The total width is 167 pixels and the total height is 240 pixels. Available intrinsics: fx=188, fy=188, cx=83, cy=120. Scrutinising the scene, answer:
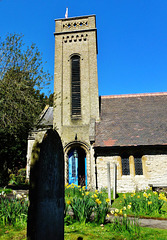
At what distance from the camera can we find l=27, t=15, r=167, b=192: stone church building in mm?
13148

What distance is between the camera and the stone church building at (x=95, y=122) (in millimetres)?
13148

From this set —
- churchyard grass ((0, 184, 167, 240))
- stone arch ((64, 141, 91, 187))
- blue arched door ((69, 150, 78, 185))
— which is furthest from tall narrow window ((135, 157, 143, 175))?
churchyard grass ((0, 184, 167, 240))

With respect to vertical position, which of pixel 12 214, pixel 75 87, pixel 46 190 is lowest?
pixel 12 214

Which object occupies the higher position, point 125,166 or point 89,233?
point 125,166

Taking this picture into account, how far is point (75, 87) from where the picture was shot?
16797 millimetres

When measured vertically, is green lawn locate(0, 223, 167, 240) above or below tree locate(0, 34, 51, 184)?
below

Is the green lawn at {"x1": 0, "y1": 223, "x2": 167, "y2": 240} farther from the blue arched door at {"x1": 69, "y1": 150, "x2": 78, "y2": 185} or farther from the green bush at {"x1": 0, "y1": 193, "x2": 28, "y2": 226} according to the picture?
the blue arched door at {"x1": 69, "y1": 150, "x2": 78, "y2": 185}

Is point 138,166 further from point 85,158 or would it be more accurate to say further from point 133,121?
point 85,158

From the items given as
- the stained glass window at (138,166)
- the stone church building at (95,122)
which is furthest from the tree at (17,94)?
the stained glass window at (138,166)

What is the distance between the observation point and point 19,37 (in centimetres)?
1203

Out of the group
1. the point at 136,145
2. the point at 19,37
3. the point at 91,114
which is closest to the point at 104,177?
the point at 136,145

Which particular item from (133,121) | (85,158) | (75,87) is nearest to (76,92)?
(75,87)

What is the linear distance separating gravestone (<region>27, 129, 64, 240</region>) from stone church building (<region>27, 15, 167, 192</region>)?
413 inches

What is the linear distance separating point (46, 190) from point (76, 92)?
48.0ft
